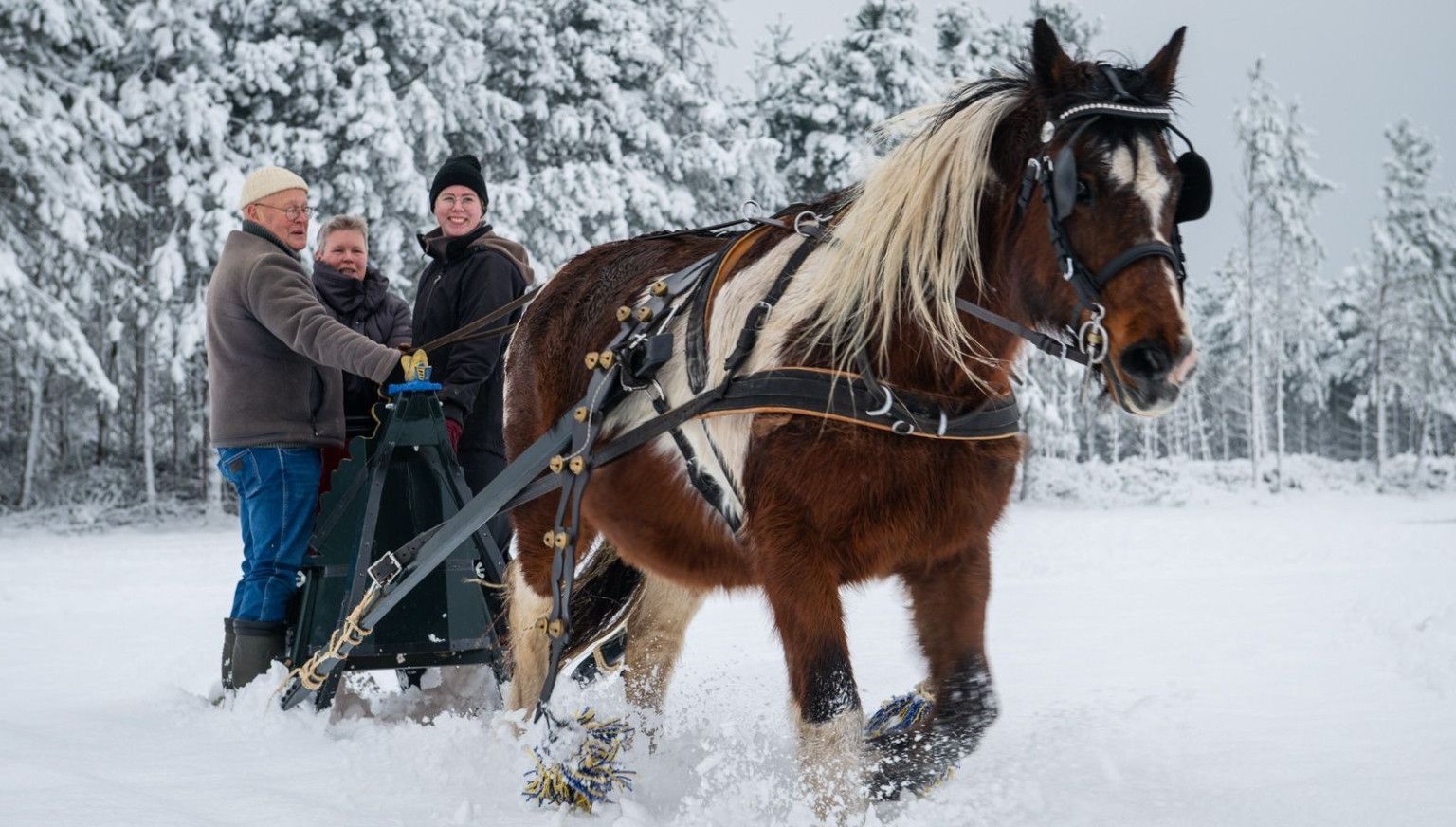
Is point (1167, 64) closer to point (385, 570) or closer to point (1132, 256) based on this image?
point (1132, 256)

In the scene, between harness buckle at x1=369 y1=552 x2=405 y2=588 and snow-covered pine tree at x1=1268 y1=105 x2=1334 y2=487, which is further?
snow-covered pine tree at x1=1268 y1=105 x2=1334 y2=487

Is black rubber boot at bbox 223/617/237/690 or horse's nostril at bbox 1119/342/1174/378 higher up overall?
horse's nostril at bbox 1119/342/1174/378

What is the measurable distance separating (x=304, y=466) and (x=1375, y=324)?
113ft

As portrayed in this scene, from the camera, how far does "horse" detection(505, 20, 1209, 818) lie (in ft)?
8.14

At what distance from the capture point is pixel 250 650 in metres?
4.59

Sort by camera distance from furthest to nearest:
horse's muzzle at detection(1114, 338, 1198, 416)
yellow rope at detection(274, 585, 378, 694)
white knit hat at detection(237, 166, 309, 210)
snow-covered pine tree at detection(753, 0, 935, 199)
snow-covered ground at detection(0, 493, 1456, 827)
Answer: snow-covered pine tree at detection(753, 0, 935, 199) < white knit hat at detection(237, 166, 309, 210) < yellow rope at detection(274, 585, 378, 694) < snow-covered ground at detection(0, 493, 1456, 827) < horse's muzzle at detection(1114, 338, 1198, 416)

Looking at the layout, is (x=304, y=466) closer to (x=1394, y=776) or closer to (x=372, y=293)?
(x=372, y=293)

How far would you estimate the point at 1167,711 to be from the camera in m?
4.55

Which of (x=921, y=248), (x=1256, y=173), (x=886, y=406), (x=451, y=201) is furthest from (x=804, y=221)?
(x=1256, y=173)

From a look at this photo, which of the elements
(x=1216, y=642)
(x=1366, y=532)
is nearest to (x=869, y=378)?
(x=1216, y=642)

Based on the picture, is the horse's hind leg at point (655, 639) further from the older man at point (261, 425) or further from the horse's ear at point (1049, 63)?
the horse's ear at point (1049, 63)

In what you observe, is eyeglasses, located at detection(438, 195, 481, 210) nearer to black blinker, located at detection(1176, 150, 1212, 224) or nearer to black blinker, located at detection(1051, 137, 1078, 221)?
black blinker, located at detection(1051, 137, 1078, 221)

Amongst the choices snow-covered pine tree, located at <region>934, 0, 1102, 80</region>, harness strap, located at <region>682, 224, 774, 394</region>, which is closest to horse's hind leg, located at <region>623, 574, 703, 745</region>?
harness strap, located at <region>682, 224, 774, 394</region>

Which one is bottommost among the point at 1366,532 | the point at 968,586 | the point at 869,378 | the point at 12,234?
the point at 1366,532
